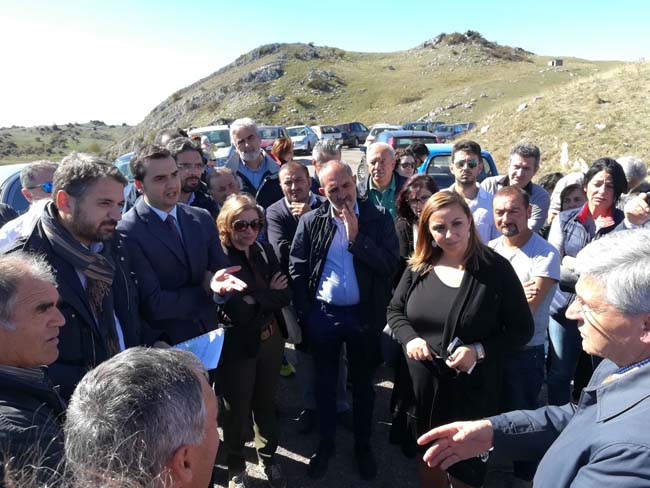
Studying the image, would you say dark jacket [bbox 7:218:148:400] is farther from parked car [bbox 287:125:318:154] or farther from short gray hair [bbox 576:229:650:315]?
parked car [bbox 287:125:318:154]

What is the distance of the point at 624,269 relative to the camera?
4.76ft

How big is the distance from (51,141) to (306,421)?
7512cm

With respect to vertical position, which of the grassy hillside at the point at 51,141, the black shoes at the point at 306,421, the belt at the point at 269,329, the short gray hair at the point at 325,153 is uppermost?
the grassy hillside at the point at 51,141

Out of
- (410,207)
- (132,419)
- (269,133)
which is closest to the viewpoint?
(132,419)

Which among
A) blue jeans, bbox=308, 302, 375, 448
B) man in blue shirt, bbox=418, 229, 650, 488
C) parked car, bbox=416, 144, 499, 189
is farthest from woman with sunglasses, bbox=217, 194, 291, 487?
parked car, bbox=416, 144, 499, 189

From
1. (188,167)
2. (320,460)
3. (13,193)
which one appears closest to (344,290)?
(320,460)

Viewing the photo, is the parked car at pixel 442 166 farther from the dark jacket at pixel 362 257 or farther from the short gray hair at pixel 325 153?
the dark jacket at pixel 362 257

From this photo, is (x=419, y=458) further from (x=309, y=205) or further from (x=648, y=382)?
(x=309, y=205)

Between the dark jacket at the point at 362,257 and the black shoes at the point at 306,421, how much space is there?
1069 millimetres

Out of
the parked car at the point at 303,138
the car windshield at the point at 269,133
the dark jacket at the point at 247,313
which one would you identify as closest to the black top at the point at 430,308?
the dark jacket at the point at 247,313

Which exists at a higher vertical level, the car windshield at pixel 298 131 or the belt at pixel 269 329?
the car windshield at pixel 298 131

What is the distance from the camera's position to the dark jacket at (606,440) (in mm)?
1179

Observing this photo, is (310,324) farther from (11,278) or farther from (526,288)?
(11,278)

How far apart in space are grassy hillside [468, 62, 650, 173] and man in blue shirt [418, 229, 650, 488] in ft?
43.5
